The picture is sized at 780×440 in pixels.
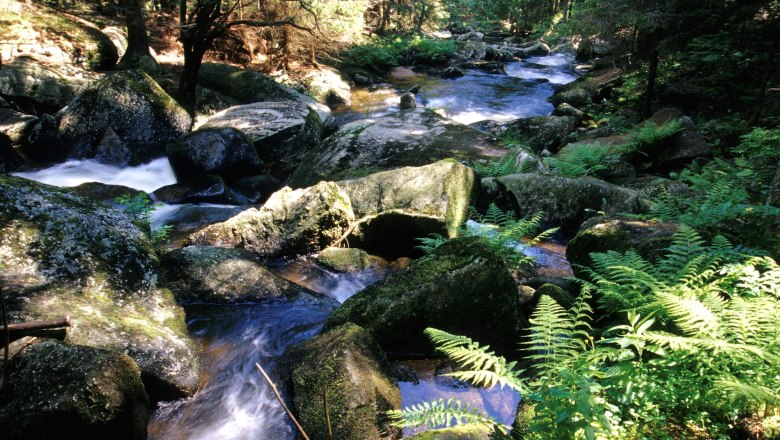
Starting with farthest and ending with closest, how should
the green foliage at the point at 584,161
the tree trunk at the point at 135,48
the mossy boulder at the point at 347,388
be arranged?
the tree trunk at the point at 135,48, the green foliage at the point at 584,161, the mossy boulder at the point at 347,388

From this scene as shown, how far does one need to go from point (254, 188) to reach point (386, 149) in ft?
9.59

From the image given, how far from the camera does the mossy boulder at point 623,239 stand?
175 inches

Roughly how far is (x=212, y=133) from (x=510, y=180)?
248 inches

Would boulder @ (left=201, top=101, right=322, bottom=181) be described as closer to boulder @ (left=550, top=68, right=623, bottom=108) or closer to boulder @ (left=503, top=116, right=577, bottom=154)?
boulder @ (left=503, top=116, right=577, bottom=154)

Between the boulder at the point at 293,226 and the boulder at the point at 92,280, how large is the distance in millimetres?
1837

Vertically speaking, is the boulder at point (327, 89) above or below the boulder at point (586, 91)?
below

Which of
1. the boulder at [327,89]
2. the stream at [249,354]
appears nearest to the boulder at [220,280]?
the stream at [249,354]

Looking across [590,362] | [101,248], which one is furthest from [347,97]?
[590,362]

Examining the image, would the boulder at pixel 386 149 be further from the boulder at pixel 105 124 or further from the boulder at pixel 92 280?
the boulder at pixel 92 280

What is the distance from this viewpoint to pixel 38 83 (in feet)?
40.0

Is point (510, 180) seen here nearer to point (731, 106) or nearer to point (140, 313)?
point (140, 313)

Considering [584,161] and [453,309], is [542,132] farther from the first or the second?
[453,309]

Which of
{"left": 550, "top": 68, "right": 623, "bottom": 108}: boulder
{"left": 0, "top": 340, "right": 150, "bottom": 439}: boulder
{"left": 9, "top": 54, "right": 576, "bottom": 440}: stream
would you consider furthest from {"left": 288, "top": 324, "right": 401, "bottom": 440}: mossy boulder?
{"left": 550, "top": 68, "right": 623, "bottom": 108}: boulder

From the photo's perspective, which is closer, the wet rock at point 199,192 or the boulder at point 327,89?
the wet rock at point 199,192
